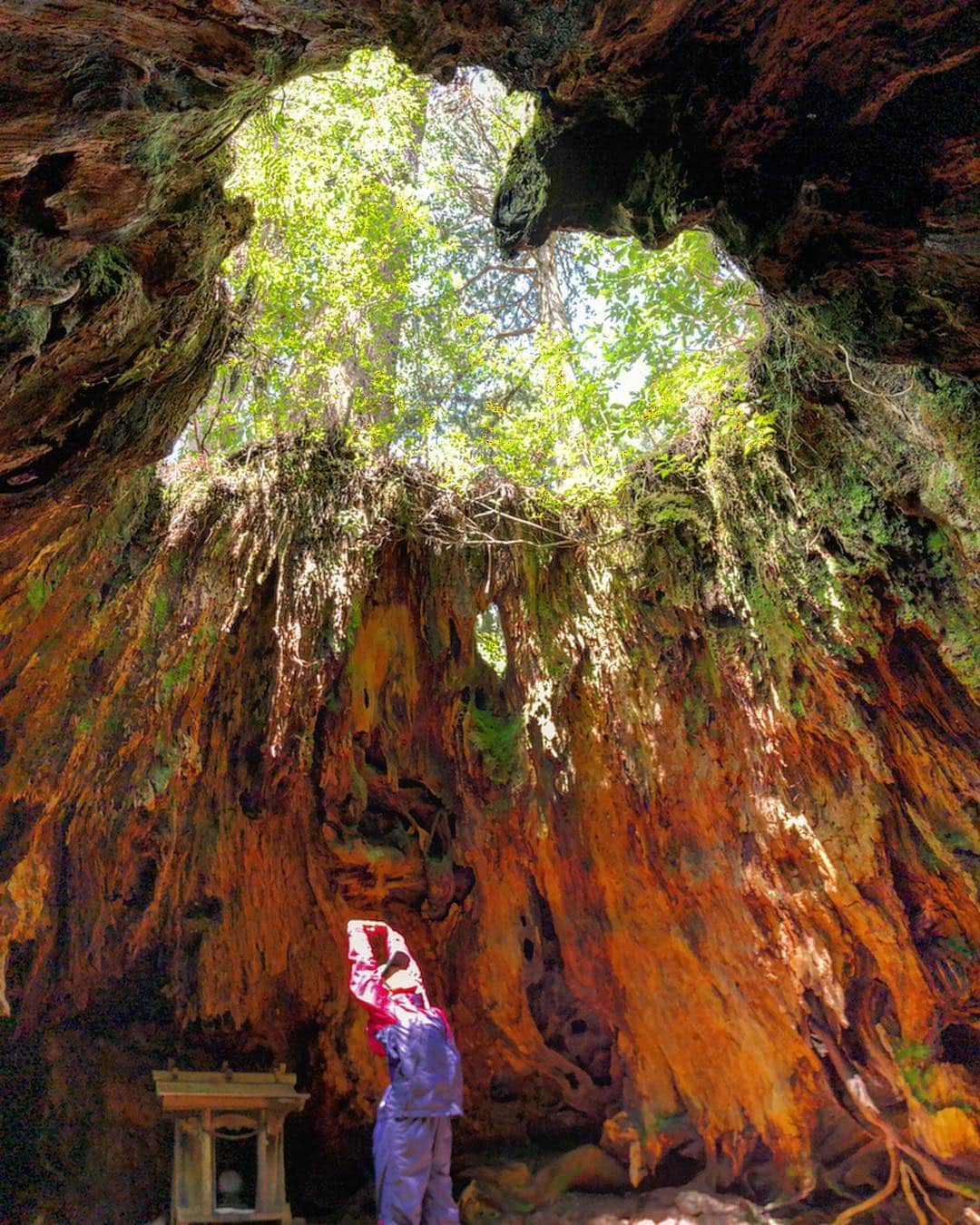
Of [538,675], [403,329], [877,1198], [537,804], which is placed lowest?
[877,1198]

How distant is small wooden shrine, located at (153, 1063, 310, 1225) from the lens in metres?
5.08

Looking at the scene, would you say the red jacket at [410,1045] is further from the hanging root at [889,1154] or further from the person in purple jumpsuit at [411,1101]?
the hanging root at [889,1154]

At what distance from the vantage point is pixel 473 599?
6.05 m

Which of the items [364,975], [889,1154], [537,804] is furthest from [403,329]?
[889,1154]

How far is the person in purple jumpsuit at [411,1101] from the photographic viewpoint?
4488 millimetres

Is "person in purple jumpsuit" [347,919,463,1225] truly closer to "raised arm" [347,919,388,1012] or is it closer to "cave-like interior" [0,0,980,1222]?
"raised arm" [347,919,388,1012]

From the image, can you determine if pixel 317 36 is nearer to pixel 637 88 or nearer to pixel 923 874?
pixel 637 88

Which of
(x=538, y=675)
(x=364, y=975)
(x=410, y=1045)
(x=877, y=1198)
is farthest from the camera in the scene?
(x=538, y=675)

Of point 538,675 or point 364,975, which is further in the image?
point 538,675

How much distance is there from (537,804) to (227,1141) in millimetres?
2967

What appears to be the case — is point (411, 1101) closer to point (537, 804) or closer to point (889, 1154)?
point (537, 804)

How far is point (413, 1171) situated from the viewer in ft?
14.8

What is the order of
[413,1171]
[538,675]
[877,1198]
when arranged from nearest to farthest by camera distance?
1. [413,1171]
2. [877,1198]
3. [538,675]

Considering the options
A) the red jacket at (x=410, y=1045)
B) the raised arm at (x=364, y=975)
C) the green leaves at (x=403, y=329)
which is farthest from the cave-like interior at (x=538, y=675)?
the red jacket at (x=410, y=1045)
